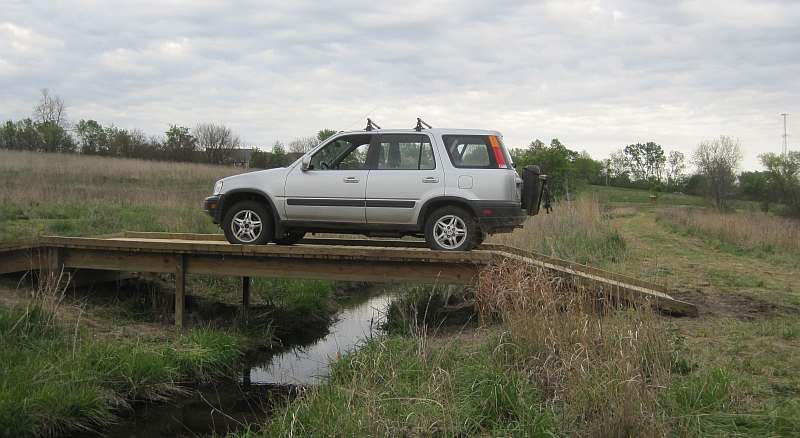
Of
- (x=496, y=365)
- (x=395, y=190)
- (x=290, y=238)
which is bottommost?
(x=496, y=365)

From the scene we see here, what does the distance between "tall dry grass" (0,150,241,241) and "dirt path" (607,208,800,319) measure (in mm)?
11029

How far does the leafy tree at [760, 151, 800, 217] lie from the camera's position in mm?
39375

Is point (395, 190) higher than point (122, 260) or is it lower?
higher

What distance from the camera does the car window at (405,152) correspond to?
31.8ft

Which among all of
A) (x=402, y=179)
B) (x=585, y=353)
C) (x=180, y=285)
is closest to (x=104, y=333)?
(x=180, y=285)

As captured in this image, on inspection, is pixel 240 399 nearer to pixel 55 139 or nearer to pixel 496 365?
pixel 496 365

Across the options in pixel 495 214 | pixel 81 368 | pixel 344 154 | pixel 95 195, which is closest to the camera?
pixel 81 368

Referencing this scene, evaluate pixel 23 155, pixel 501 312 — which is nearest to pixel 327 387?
pixel 501 312

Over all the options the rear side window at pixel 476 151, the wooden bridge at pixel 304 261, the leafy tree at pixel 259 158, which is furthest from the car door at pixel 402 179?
the leafy tree at pixel 259 158

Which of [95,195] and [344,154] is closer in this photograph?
[344,154]

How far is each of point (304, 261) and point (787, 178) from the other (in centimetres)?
3930

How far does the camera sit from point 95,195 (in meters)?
22.8

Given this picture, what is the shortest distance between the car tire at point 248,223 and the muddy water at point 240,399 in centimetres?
180

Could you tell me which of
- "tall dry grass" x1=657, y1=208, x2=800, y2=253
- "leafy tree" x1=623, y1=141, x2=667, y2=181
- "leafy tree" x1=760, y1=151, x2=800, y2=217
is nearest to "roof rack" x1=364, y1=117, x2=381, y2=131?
"tall dry grass" x1=657, y1=208, x2=800, y2=253
